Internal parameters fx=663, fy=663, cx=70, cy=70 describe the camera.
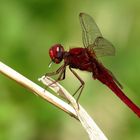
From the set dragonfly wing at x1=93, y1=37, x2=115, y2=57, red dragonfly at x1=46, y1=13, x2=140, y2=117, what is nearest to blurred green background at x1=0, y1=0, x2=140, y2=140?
red dragonfly at x1=46, y1=13, x2=140, y2=117

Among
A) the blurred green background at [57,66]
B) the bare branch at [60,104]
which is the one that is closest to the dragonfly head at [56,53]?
the blurred green background at [57,66]

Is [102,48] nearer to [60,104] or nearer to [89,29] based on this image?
[89,29]

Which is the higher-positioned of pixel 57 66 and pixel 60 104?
pixel 60 104

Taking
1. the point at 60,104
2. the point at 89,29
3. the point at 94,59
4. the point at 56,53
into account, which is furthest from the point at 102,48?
the point at 60,104

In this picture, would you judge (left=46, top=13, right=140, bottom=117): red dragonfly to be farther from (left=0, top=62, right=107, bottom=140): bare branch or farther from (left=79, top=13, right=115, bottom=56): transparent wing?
(left=0, top=62, right=107, bottom=140): bare branch

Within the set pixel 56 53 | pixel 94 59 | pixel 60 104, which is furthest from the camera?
pixel 94 59

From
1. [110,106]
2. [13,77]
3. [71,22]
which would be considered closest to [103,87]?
[110,106]

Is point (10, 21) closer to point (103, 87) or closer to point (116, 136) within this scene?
point (103, 87)

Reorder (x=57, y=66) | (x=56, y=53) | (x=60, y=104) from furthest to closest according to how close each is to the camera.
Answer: (x=57, y=66)
(x=56, y=53)
(x=60, y=104)
